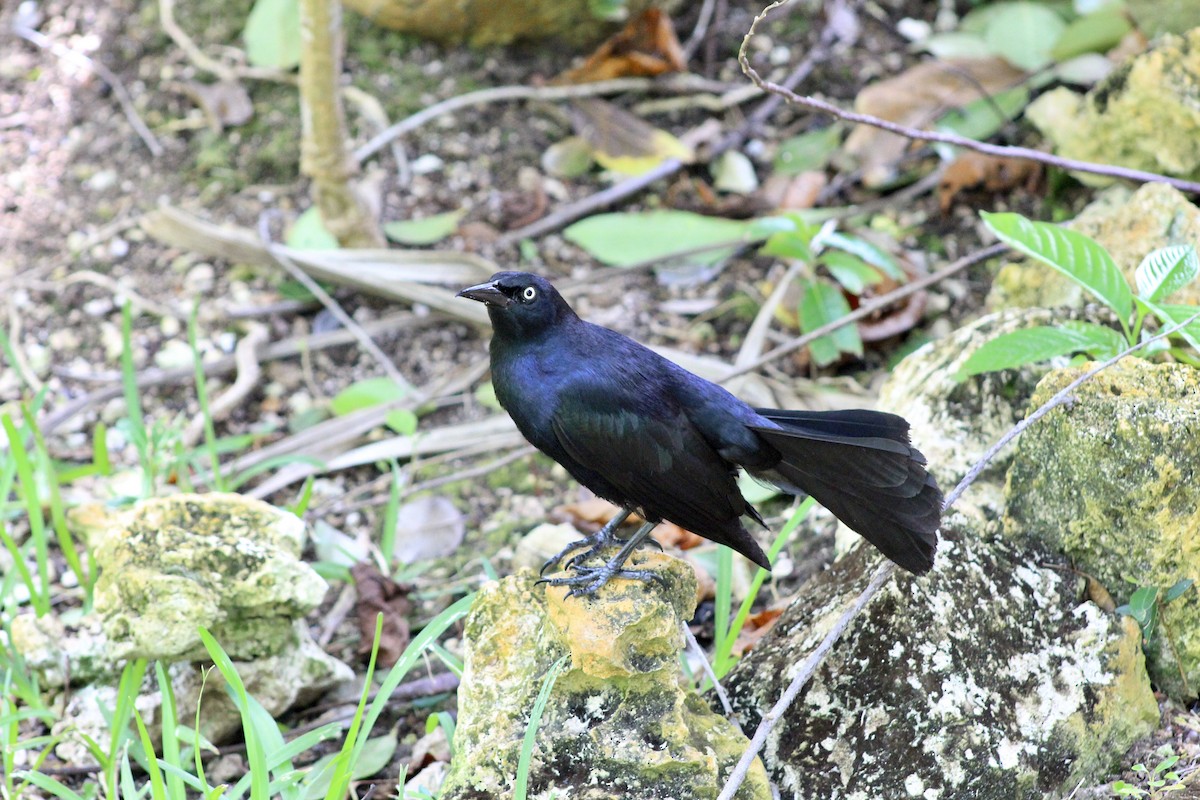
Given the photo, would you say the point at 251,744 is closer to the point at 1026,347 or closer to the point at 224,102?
the point at 1026,347

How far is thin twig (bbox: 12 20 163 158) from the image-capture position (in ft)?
19.8

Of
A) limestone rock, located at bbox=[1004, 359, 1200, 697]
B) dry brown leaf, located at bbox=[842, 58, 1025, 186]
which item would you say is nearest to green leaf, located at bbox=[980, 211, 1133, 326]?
limestone rock, located at bbox=[1004, 359, 1200, 697]

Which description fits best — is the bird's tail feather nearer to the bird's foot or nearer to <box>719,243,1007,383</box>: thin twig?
the bird's foot

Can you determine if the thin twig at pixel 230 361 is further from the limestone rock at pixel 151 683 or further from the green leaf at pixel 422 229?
the limestone rock at pixel 151 683

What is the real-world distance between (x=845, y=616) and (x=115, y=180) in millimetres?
4583

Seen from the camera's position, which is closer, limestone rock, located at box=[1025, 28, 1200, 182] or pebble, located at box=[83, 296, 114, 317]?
limestone rock, located at box=[1025, 28, 1200, 182]

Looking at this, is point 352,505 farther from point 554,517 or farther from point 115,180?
point 115,180

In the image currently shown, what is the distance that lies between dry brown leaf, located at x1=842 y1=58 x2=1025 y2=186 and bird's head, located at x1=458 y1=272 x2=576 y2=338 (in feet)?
9.21

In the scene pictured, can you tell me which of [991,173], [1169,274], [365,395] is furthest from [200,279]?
[1169,274]

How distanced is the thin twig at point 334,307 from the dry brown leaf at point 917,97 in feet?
7.63

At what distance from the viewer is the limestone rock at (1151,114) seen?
4.32m

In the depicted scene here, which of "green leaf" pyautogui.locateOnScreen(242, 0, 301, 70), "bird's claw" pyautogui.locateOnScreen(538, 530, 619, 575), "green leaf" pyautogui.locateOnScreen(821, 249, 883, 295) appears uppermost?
"green leaf" pyautogui.locateOnScreen(242, 0, 301, 70)

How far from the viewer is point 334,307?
5227 millimetres

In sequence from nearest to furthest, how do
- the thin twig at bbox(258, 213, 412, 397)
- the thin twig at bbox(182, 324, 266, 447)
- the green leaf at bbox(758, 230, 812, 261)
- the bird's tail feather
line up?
1. the bird's tail feather
2. the green leaf at bbox(758, 230, 812, 261)
3. the thin twig at bbox(182, 324, 266, 447)
4. the thin twig at bbox(258, 213, 412, 397)
